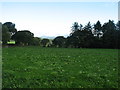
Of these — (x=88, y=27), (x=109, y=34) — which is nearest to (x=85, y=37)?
(x=88, y=27)

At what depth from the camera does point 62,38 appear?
219ft

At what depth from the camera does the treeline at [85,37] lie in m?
53.6

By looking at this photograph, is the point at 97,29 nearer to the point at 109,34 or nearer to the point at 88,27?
the point at 88,27

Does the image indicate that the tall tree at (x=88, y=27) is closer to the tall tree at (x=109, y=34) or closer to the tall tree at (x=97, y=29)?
the tall tree at (x=97, y=29)

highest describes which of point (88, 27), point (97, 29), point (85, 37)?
point (88, 27)

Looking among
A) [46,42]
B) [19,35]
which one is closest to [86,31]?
[46,42]

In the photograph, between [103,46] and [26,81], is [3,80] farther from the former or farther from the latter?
[103,46]

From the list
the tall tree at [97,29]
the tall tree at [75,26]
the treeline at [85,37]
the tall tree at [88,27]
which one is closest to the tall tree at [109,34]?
the treeline at [85,37]

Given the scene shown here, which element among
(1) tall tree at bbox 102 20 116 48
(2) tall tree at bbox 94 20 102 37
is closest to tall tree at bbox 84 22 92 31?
(2) tall tree at bbox 94 20 102 37

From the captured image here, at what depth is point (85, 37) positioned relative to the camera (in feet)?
193

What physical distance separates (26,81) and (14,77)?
2.73ft

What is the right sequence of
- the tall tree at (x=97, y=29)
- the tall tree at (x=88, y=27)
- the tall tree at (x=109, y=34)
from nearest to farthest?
the tall tree at (x=109, y=34) → the tall tree at (x=97, y=29) → the tall tree at (x=88, y=27)

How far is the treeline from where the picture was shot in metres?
53.6

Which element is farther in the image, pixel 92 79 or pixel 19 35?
pixel 19 35
